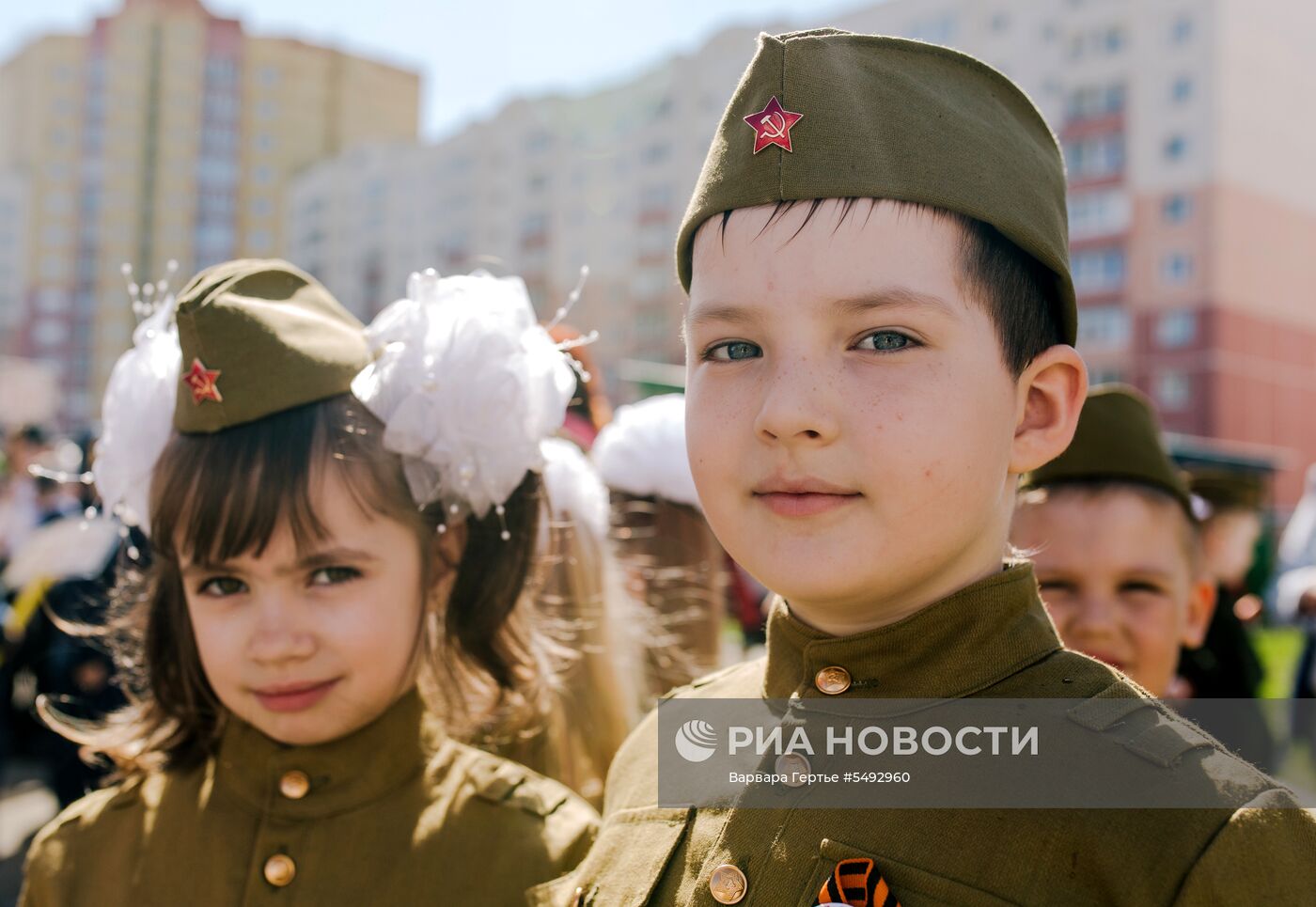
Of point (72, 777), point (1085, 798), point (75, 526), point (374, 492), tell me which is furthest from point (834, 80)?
point (75, 526)

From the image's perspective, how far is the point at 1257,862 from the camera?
3.52ft

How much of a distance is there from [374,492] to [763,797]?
3.08 feet

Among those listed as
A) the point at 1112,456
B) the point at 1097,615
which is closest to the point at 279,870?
the point at 1097,615

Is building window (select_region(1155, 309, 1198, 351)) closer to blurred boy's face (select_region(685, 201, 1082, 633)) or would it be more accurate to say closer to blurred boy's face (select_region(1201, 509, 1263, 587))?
blurred boy's face (select_region(1201, 509, 1263, 587))

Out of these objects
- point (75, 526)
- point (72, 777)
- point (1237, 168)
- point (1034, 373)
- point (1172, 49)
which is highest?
point (1172, 49)

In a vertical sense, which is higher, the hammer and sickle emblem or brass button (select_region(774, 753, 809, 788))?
the hammer and sickle emblem

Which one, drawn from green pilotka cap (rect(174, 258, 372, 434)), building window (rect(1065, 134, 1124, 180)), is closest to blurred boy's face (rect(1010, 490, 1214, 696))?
green pilotka cap (rect(174, 258, 372, 434))

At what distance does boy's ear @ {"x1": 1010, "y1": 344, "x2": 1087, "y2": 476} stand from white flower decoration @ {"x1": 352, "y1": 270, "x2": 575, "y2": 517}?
Answer: 0.97m

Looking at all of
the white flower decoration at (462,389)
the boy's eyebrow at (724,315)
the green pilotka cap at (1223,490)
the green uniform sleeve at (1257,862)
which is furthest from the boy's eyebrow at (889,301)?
the green pilotka cap at (1223,490)

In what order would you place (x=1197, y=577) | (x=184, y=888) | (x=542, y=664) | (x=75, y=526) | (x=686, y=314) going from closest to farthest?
(x=686, y=314) → (x=184, y=888) → (x=542, y=664) → (x=1197, y=577) → (x=75, y=526)

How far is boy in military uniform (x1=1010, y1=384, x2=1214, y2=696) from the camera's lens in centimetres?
226

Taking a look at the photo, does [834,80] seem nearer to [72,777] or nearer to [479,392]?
[479,392]

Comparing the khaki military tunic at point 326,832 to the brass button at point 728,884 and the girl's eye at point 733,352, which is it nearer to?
the brass button at point 728,884

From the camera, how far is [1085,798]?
1192 millimetres
